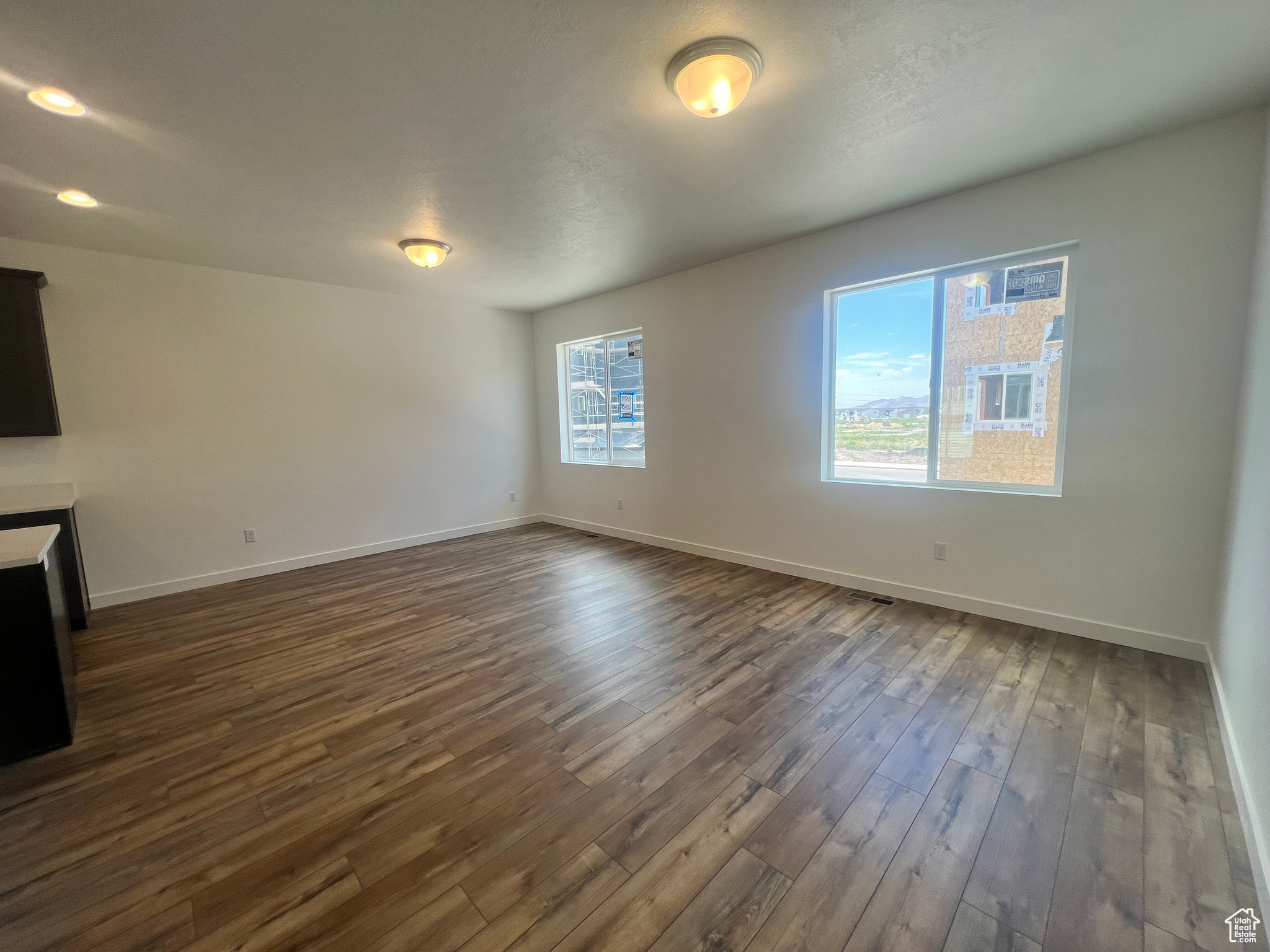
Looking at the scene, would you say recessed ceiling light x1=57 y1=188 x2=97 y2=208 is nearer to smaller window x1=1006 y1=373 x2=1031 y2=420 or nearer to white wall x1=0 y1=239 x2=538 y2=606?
white wall x1=0 y1=239 x2=538 y2=606

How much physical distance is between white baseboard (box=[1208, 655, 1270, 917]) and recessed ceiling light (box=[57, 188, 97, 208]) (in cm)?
572

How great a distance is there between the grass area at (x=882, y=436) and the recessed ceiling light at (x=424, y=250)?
336 centimetres

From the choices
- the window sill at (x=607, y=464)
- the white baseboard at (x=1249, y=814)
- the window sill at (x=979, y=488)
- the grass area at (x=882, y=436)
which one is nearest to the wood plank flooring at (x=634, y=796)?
the white baseboard at (x=1249, y=814)

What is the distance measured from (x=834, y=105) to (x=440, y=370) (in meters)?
4.66

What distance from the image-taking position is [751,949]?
124 cm

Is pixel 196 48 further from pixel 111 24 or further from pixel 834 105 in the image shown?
pixel 834 105

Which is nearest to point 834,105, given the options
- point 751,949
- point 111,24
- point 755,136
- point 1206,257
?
point 755,136

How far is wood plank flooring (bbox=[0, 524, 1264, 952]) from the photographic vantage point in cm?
133

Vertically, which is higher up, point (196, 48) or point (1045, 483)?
point (196, 48)

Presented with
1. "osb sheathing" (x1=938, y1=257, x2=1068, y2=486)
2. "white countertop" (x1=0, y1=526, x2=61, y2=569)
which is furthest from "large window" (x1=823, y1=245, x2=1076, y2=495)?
"white countertop" (x1=0, y1=526, x2=61, y2=569)

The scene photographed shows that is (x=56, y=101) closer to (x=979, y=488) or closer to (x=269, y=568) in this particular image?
(x=269, y=568)

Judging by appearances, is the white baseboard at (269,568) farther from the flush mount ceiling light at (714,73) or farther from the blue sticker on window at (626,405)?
the flush mount ceiling light at (714,73)

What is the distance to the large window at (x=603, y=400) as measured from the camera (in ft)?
17.8

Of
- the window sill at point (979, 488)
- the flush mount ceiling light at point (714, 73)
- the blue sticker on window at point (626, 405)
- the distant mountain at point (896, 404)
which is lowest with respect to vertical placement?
the window sill at point (979, 488)
